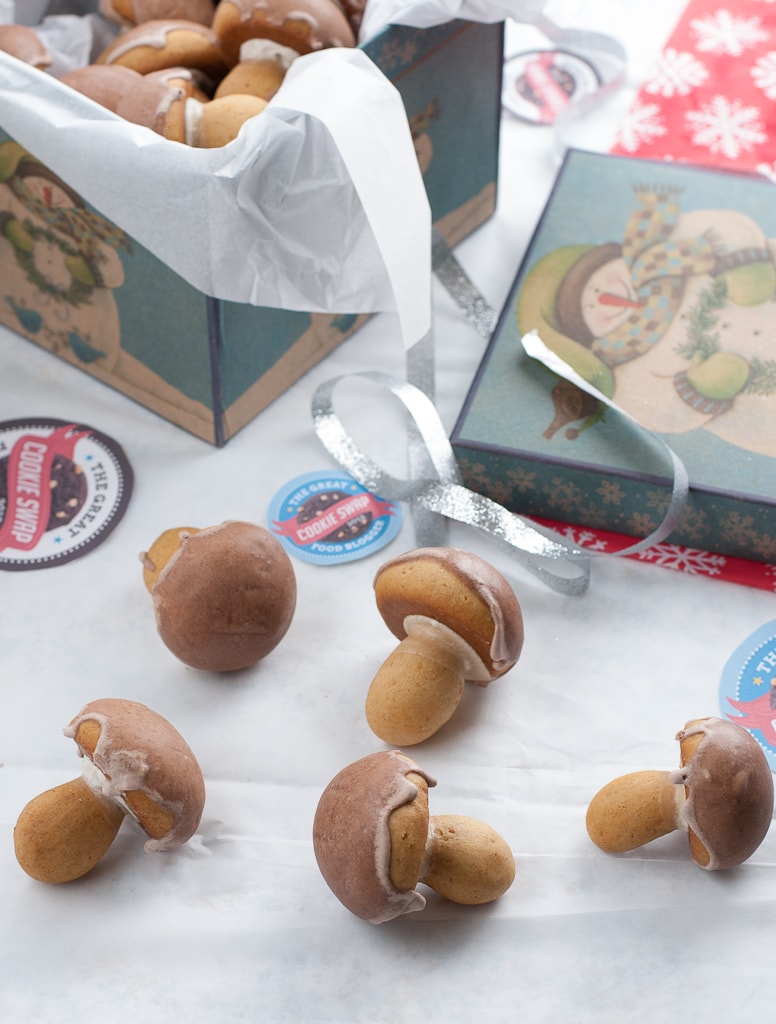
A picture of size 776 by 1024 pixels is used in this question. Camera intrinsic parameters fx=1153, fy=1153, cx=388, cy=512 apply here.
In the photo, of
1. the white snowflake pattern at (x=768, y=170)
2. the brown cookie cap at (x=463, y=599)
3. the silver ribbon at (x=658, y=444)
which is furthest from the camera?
the white snowflake pattern at (x=768, y=170)

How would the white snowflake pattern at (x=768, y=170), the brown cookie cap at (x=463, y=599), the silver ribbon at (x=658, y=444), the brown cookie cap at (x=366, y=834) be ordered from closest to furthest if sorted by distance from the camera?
the brown cookie cap at (x=366, y=834), the brown cookie cap at (x=463, y=599), the silver ribbon at (x=658, y=444), the white snowflake pattern at (x=768, y=170)

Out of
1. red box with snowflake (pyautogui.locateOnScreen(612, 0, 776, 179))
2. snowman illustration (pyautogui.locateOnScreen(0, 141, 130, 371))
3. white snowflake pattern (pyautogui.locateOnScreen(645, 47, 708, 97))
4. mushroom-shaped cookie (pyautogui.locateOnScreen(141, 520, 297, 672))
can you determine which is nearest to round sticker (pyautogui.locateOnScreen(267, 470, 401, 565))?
mushroom-shaped cookie (pyautogui.locateOnScreen(141, 520, 297, 672))

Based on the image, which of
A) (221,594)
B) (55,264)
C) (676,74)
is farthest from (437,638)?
(676,74)

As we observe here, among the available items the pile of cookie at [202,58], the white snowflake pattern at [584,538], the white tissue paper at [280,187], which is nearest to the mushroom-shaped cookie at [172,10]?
the pile of cookie at [202,58]

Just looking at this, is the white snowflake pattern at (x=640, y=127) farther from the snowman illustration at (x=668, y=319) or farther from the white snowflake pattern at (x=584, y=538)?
the white snowflake pattern at (x=584, y=538)

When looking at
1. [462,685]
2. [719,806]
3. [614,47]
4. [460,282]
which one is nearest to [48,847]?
[462,685]

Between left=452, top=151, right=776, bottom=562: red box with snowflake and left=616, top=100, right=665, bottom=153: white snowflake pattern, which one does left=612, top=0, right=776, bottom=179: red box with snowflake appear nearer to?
left=616, top=100, right=665, bottom=153: white snowflake pattern

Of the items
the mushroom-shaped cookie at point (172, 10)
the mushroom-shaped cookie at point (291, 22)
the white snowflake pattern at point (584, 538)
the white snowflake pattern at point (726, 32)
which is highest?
the mushroom-shaped cookie at point (291, 22)
